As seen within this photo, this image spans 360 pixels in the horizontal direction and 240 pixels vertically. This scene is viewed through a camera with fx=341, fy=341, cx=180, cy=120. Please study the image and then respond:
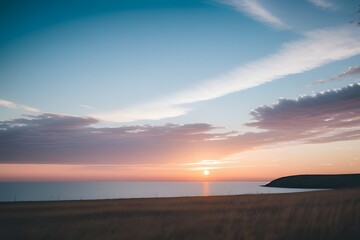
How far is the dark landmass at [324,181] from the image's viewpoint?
4011 inches

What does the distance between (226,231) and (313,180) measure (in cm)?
11881

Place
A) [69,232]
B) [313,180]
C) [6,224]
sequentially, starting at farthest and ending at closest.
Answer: [313,180]
[6,224]
[69,232]

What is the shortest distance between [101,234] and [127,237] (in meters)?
1.63

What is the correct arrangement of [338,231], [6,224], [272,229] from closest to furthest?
[338,231] < [272,229] < [6,224]

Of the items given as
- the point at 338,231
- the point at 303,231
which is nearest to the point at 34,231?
the point at 303,231

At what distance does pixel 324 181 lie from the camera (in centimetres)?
11262

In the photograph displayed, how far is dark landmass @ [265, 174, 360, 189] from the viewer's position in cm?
10188

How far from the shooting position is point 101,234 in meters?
15.6

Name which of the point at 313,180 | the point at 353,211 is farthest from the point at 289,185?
the point at 353,211

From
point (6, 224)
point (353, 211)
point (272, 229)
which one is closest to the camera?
point (272, 229)

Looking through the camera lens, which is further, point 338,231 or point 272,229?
point 272,229

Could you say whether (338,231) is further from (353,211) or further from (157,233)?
(157,233)

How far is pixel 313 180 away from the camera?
123312 mm

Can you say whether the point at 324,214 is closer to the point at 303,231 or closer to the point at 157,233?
the point at 303,231
